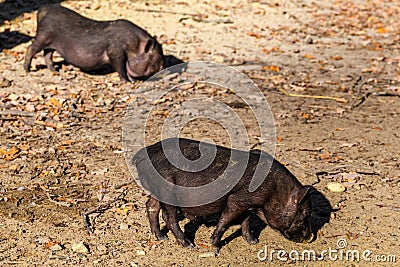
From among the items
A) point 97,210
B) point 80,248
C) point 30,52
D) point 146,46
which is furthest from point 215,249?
A: point 30,52

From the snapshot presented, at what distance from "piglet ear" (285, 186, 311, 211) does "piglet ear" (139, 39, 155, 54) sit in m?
5.24

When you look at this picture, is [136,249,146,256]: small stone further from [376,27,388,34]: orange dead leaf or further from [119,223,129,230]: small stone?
[376,27,388,34]: orange dead leaf

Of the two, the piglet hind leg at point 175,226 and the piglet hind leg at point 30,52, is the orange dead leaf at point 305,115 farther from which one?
the piglet hind leg at point 30,52

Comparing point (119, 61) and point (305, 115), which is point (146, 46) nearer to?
point (119, 61)

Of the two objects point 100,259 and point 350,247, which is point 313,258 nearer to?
point 350,247

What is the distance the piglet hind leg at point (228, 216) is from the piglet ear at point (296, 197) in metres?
0.36

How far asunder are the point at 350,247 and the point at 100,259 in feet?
6.77

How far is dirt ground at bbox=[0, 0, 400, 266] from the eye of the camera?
559cm

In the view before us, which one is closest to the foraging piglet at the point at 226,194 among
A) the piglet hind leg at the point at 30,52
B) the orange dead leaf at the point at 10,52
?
the piglet hind leg at the point at 30,52

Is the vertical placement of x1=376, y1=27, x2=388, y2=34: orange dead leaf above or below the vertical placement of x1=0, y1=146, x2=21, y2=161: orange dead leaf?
below

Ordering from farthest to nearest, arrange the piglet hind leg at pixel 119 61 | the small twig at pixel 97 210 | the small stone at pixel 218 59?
the small stone at pixel 218 59 → the piglet hind leg at pixel 119 61 → the small twig at pixel 97 210

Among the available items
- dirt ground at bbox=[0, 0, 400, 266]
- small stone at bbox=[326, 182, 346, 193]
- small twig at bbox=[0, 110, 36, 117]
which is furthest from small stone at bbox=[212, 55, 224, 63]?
small stone at bbox=[326, 182, 346, 193]

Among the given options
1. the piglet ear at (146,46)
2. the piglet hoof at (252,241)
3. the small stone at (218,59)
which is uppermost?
the piglet hoof at (252,241)

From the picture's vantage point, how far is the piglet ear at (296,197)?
539cm
